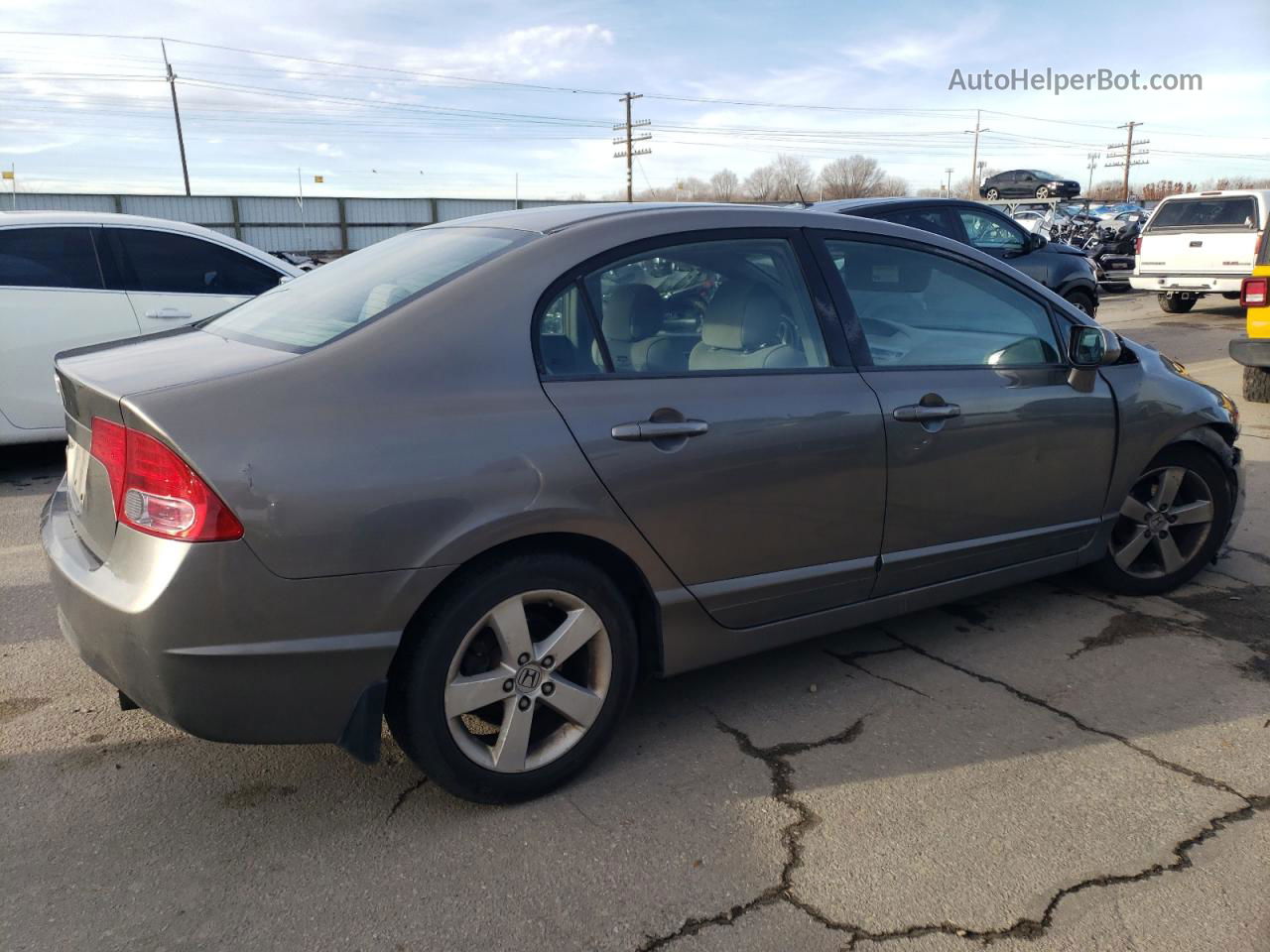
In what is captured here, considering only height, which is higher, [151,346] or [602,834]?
[151,346]

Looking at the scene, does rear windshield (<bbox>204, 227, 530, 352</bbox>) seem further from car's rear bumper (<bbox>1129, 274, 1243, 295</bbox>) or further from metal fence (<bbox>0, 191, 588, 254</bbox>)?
metal fence (<bbox>0, 191, 588, 254</bbox>)

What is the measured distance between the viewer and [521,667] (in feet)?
8.42

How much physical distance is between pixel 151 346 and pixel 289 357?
2.25 feet

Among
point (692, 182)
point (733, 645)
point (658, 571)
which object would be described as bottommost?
point (733, 645)

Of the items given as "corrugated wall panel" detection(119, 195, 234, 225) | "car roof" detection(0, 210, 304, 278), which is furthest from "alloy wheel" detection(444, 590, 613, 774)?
"corrugated wall panel" detection(119, 195, 234, 225)

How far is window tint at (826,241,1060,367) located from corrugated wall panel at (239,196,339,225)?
35669 millimetres

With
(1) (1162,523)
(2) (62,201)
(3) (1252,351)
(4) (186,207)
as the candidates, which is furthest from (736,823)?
(4) (186,207)

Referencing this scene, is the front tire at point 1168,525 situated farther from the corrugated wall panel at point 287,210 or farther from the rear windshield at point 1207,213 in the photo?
the corrugated wall panel at point 287,210

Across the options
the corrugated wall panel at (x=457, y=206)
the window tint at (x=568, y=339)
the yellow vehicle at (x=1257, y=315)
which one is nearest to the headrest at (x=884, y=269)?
the window tint at (x=568, y=339)

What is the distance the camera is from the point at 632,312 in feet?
9.39

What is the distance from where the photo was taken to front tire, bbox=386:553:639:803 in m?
2.45

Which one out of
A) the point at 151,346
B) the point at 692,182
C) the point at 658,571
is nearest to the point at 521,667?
the point at 658,571

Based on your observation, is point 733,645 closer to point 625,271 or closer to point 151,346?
point 625,271

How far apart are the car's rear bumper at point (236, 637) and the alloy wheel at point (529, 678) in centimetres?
23
